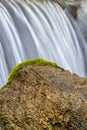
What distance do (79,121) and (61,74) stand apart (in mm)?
508

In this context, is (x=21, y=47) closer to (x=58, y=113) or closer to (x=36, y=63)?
(x=36, y=63)

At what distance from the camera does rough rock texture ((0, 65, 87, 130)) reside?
234 cm

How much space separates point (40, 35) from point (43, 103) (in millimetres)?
5481

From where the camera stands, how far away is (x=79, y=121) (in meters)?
2.35

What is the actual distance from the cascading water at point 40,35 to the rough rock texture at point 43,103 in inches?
141

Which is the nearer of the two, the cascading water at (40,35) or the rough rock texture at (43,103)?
the rough rock texture at (43,103)

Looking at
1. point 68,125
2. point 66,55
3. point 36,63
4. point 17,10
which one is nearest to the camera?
point 68,125

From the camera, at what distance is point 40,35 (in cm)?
784

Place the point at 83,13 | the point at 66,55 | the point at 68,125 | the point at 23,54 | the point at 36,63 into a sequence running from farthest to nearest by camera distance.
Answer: the point at 83,13
the point at 66,55
the point at 23,54
the point at 36,63
the point at 68,125

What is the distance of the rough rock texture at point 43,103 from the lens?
234 centimetres

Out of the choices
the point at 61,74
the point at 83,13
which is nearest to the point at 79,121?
the point at 61,74

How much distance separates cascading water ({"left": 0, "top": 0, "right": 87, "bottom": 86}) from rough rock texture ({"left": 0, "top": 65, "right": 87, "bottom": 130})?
357 cm

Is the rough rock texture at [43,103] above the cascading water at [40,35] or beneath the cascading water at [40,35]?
beneath

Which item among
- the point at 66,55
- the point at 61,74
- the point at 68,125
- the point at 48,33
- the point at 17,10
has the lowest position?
the point at 68,125
